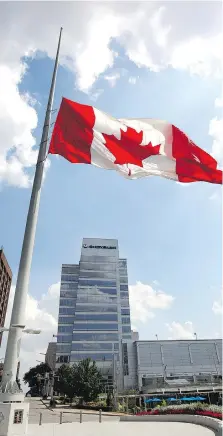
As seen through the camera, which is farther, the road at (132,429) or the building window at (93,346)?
the building window at (93,346)

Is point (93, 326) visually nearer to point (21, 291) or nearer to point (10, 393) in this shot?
point (10, 393)

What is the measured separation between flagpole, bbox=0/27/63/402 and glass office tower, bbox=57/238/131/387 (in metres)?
98.9

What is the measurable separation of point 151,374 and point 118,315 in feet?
87.1

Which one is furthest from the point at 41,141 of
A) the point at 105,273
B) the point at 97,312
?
the point at 105,273


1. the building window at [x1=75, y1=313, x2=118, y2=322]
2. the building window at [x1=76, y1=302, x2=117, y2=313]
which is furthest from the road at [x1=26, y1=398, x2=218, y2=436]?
the building window at [x1=76, y1=302, x2=117, y2=313]

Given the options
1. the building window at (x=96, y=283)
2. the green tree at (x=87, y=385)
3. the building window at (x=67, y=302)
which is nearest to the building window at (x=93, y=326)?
the building window at (x=67, y=302)

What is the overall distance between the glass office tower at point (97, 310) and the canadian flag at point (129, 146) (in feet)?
328

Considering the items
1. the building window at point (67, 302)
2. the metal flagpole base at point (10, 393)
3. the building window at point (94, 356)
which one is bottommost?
the metal flagpole base at point (10, 393)

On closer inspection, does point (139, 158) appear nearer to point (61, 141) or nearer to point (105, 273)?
point (61, 141)

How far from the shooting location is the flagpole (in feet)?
38.9

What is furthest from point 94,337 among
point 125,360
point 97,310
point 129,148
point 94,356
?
point 129,148

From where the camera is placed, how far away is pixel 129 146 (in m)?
14.4

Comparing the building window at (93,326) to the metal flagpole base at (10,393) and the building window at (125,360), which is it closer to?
the building window at (125,360)

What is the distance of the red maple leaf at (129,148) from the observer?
14125 mm
